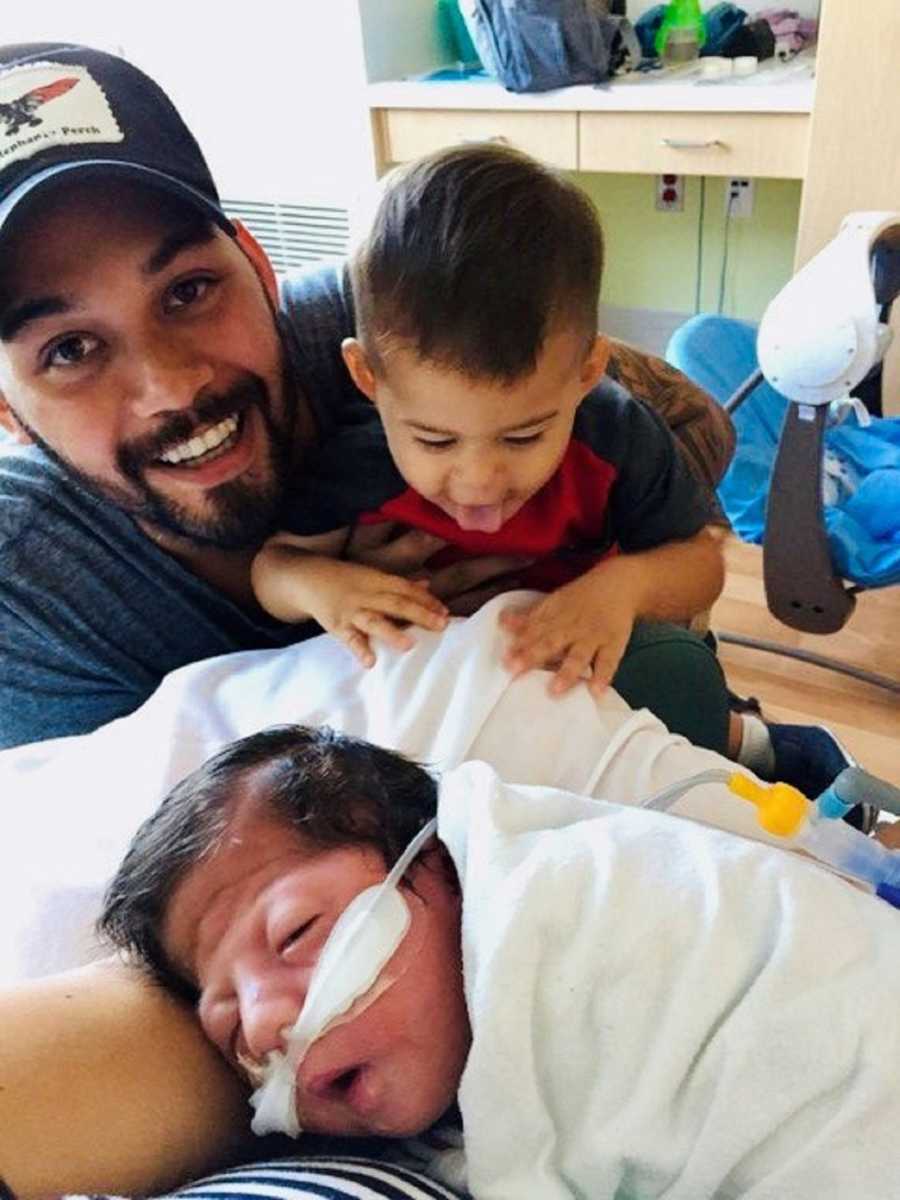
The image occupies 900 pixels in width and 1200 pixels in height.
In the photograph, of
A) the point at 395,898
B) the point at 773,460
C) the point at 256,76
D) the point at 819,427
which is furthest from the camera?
the point at 256,76

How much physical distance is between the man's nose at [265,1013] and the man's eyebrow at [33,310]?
61 cm

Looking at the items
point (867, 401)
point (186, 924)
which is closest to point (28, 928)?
point (186, 924)

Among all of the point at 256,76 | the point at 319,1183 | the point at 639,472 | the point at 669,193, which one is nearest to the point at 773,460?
the point at 639,472

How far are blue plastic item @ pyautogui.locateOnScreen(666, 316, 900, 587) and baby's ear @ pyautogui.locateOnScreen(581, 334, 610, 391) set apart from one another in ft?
2.86

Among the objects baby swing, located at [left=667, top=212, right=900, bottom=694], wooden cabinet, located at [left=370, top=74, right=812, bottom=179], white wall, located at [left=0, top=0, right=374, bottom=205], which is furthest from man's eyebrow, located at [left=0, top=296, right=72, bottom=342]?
white wall, located at [left=0, top=0, right=374, bottom=205]

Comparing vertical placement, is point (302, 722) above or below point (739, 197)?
above

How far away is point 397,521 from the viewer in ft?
3.76

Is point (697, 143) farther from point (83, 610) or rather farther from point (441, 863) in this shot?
point (441, 863)

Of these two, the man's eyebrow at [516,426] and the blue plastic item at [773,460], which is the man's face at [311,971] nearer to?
the man's eyebrow at [516,426]

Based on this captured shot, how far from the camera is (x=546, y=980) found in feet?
2.17

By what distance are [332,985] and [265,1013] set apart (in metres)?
0.05

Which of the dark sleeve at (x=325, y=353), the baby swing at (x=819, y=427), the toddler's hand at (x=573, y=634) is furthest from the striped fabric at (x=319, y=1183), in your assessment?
the baby swing at (x=819, y=427)

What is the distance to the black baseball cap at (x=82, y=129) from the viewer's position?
3.09ft

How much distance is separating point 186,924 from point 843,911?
0.44m
